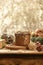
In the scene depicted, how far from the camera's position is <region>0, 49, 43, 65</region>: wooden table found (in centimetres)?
154

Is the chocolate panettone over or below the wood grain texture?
over

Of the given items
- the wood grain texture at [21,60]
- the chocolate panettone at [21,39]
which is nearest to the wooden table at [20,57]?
the wood grain texture at [21,60]

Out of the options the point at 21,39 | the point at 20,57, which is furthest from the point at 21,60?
the point at 21,39

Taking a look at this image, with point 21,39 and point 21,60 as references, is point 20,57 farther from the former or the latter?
point 21,39

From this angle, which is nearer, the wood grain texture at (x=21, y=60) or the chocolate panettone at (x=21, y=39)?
the wood grain texture at (x=21, y=60)

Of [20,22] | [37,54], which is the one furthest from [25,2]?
[37,54]

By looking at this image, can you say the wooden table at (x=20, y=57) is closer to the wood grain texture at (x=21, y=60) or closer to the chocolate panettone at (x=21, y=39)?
the wood grain texture at (x=21, y=60)

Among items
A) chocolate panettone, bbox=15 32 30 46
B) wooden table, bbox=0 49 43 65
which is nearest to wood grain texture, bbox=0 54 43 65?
wooden table, bbox=0 49 43 65

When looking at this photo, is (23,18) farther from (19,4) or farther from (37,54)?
(37,54)

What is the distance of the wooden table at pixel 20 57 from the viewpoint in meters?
1.54

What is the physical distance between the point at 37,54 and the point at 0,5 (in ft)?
7.23

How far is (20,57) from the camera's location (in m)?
1.57

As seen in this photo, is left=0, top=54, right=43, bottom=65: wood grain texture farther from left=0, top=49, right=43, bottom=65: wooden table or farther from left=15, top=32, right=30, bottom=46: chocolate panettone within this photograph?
left=15, top=32, right=30, bottom=46: chocolate panettone

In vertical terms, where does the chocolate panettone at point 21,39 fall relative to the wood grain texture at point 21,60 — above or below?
above
